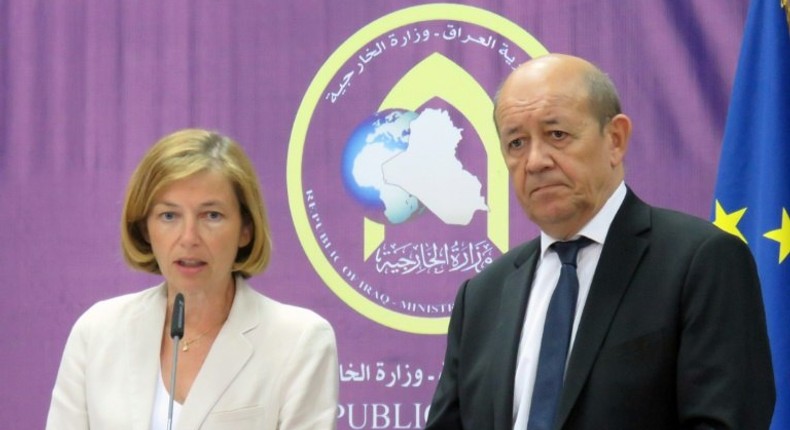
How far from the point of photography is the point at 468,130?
3.48m

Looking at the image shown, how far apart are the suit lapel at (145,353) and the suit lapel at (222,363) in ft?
0.28

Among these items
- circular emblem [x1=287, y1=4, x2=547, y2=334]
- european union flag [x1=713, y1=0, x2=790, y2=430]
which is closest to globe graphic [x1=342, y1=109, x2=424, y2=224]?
circular emblem [x1=287, y1=4, x2=547, y2=334]

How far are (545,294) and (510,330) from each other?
9 cm

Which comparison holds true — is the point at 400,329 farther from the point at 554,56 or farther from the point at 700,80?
the point at 554,56

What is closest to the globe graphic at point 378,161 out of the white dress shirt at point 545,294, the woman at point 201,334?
the woman at point 201,334

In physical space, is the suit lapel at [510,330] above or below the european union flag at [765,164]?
below

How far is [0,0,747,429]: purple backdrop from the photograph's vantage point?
135 inches

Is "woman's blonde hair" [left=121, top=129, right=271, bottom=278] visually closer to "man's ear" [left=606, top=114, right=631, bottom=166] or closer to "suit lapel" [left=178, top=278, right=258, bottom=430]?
"suit lapel" [left=178, top=278, right=258, bottom=430]

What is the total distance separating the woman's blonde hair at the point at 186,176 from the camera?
236 cm

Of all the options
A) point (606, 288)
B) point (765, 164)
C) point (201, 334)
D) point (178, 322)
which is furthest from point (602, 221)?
point (765, 164)

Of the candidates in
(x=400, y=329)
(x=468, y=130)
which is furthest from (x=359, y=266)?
(x=468, y=130)

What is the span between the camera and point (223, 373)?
2346mm

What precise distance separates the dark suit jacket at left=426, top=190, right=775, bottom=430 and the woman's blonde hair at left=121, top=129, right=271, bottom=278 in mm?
701

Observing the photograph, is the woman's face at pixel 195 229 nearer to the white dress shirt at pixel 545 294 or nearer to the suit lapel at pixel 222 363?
the suit lapel at pixel 222 363
